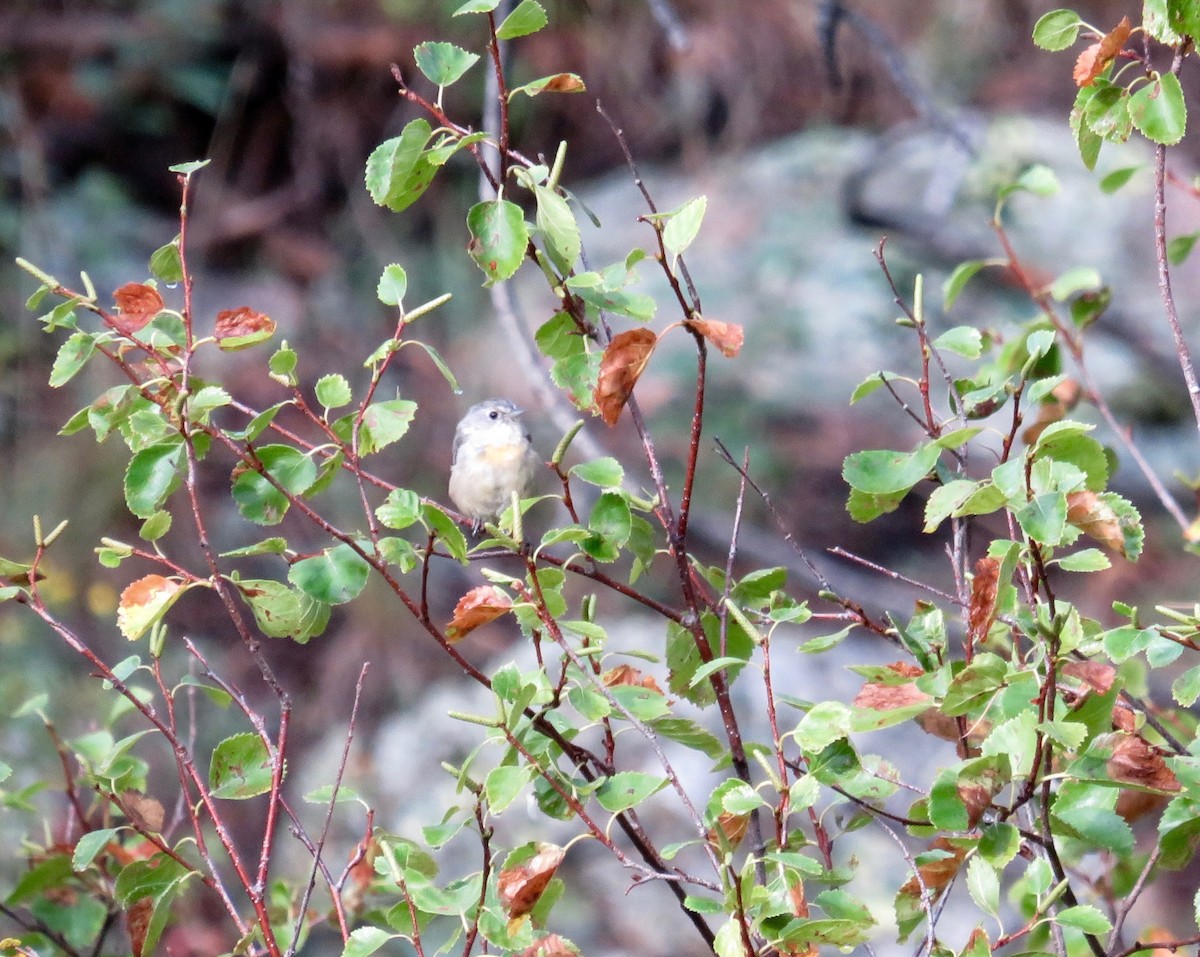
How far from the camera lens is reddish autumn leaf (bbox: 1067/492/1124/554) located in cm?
123

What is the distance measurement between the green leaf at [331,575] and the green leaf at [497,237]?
0.32 m

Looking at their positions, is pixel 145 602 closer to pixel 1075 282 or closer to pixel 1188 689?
pixel 1188 689

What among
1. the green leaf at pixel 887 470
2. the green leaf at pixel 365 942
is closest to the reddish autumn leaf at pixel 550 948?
the green leaf at pixel 365 942

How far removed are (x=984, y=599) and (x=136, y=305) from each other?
0.91m

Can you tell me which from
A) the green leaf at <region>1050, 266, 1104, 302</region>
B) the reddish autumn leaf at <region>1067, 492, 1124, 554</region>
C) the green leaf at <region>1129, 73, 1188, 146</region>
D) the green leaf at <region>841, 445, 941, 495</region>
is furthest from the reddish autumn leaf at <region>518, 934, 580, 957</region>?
the green leaf at <region>1050, 266, 1104, 302</region>

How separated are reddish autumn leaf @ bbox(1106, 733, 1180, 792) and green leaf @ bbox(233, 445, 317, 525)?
823mm

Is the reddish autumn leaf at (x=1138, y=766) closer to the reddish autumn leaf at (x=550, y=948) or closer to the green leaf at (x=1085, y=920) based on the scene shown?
the green leaf at (x=1085, y=920)

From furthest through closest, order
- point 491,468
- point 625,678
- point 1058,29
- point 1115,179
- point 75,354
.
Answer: point 491,468 → point 1115,179 → point 625,678 → point 1058,29 → point 75,354

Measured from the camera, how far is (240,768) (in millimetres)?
1425

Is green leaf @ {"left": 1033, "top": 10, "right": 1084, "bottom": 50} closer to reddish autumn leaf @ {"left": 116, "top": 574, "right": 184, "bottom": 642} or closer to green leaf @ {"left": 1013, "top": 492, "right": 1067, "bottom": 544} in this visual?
green leaf @ {"left": 1013, "top": 492, "right": 1067, "bottom": 544}

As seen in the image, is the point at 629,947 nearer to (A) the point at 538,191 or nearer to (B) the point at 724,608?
(B) the point at 724,608

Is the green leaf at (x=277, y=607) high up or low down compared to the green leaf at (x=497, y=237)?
down

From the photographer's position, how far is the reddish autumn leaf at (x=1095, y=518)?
1.23 m

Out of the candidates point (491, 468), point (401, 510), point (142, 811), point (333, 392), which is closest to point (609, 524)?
point (401, 510)
